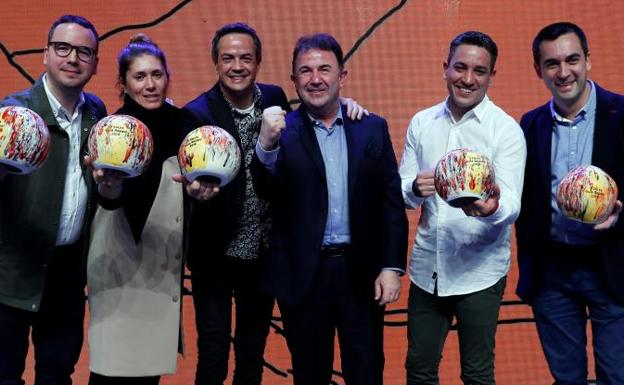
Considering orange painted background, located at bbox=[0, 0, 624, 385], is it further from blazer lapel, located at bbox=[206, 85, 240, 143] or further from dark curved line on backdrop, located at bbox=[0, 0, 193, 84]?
blazer lapel, located at bbox=[206, 85, 240, 143]

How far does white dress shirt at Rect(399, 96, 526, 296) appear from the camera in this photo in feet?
8.24

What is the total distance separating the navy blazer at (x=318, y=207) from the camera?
243 centimetres

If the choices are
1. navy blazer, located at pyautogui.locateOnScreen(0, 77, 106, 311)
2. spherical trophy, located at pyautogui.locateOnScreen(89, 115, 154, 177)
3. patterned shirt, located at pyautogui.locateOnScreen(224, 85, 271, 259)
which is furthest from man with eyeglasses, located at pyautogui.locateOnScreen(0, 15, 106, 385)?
patterned shirt, located at pyautogui.locateOnScreen(224, 85, 271, 259)

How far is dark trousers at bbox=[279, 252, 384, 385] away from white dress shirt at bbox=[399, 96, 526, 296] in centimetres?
25

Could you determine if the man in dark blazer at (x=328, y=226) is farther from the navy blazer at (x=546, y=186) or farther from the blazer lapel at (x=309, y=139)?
the navy blazer at (x=546, y=186)

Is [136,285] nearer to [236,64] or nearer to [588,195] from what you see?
[236,64]

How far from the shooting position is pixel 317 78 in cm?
245

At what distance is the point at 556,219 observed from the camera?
2.54 metres

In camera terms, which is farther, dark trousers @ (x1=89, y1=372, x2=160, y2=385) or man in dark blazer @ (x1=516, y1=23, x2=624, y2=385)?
dark trousers @ (x1=89, y1=372, x2=160, y2=385)

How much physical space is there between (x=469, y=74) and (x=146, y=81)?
3.41ft

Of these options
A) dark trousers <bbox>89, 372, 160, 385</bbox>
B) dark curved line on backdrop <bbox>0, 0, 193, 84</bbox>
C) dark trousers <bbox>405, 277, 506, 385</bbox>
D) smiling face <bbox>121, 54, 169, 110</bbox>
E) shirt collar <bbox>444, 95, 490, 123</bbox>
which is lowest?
dark trousers <bbox>89, 372, 160, 385</bbox>

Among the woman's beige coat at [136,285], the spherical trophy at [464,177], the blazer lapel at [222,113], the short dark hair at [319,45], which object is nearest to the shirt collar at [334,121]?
the short dark hair at [319,45]

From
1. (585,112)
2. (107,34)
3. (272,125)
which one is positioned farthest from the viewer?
(107,34)

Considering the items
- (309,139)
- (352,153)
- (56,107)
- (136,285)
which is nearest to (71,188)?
(56,107)
